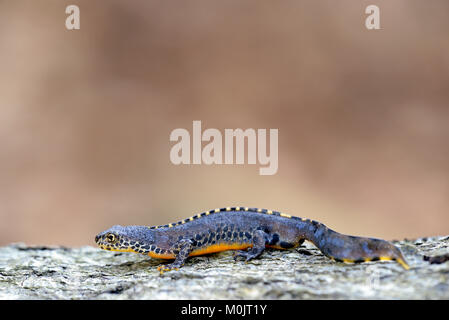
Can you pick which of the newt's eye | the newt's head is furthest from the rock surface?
the newt's eye

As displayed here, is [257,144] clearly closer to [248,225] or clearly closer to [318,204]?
[318,204]

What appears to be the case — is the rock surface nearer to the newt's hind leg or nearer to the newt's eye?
the newt's hind leg

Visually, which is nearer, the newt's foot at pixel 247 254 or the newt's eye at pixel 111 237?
the newt's foot at pixel 247 254

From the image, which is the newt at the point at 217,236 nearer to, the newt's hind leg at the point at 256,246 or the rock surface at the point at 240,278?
the newt's hind leg at the point at 256,246

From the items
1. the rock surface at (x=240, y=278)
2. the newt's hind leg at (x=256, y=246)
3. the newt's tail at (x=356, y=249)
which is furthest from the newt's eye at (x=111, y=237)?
the newt's tail at (x=356, y=249)

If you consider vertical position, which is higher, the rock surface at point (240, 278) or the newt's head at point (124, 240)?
the newt's head at point (124, 240)
